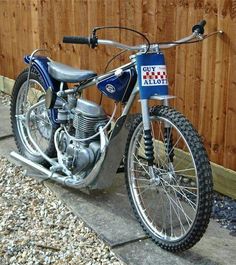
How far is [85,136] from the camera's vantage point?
379cm

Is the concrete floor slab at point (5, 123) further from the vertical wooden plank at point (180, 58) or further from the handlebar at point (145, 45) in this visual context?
the handlebar at point (145, 45)

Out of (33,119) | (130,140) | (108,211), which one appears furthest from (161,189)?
(33,119)

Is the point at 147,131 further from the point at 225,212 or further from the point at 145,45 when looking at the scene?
the point at 225,212

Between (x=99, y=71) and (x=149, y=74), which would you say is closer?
(x=149, y=74)

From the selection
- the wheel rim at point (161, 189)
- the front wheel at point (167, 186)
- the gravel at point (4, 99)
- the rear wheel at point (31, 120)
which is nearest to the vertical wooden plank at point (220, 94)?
the front wheel at point (167, 186)

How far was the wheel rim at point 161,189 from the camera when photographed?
3.28 meters

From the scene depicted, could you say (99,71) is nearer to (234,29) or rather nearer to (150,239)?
(234,29)

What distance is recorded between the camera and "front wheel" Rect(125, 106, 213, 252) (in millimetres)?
2955

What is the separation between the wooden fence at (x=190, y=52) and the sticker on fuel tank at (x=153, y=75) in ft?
2.13

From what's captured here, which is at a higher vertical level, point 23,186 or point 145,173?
point 145,173

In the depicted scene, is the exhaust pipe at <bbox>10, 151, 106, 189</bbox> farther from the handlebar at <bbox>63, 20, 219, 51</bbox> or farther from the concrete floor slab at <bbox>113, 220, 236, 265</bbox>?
the handlebar at <bbox>63, 20, 219, 51</bbox>

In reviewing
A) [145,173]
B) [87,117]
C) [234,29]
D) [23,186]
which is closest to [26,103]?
[23,186]

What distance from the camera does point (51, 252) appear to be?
3.31m

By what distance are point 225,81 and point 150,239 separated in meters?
1.18
